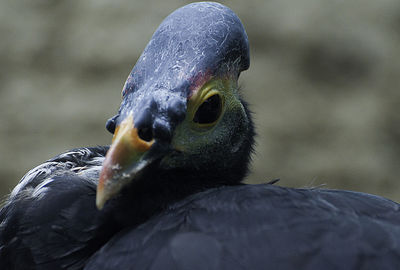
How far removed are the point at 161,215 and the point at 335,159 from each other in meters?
4.13

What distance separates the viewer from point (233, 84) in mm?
2244

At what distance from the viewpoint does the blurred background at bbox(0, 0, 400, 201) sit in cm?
573

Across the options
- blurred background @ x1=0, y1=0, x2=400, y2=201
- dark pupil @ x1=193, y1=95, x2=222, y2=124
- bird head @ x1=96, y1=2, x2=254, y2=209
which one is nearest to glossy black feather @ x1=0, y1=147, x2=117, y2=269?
bird head @ x1=96, y1=2, x2=254, y2=209

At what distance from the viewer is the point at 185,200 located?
6.29ft

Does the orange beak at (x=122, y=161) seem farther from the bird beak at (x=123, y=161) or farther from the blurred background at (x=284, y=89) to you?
the blurred background at (x=284, y=89)

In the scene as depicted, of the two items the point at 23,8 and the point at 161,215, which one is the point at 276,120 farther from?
the point at 161,215

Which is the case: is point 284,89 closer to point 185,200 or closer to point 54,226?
point 185,200

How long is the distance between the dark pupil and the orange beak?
0.95 feet

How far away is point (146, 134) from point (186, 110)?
197 mm

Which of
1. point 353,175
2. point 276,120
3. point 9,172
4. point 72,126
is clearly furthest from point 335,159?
point 9,172

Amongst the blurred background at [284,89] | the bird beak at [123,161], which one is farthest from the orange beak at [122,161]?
the blurred background at [284,89]

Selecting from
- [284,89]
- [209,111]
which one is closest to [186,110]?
[209,111]

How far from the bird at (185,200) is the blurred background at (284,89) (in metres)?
3.58

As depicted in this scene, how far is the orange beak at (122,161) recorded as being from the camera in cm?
168
